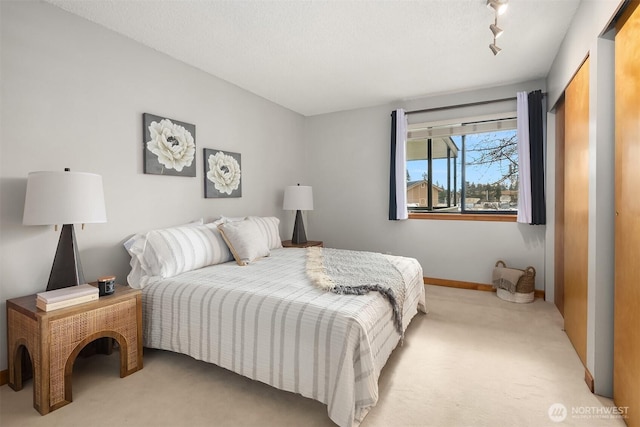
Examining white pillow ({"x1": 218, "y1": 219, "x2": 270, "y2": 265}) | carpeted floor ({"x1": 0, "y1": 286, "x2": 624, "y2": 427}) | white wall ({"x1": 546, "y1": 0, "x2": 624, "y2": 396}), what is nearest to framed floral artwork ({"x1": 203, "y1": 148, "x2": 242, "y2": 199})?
white pillow ({"x1": 218, "y1": 219, "x2": 270, "y2": 265})

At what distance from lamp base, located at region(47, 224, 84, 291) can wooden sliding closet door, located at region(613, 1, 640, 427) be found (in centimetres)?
317

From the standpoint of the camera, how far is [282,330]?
1726mm

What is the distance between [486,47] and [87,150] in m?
3.47

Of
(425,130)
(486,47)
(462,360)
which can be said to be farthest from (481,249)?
(486,47)

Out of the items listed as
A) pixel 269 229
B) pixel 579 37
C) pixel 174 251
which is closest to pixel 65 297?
pixel 174 251

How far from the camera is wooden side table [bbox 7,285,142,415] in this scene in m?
1.70

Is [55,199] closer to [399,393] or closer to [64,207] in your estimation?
[64,207]

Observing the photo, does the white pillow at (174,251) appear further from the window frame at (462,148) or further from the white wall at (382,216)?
the window frame at (462,148)

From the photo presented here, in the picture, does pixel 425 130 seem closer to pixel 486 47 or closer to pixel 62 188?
pixel 486 47

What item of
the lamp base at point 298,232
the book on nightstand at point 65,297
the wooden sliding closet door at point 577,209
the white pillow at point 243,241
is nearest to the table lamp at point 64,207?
the book on nightstand at point 65,297

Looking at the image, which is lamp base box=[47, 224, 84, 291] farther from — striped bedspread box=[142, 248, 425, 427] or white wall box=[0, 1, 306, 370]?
striped bedspread box=[142, 248, 425, 427]

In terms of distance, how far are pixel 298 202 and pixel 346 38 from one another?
213 cm

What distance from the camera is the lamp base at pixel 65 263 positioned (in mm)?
1996

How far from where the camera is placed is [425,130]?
4.22 m
